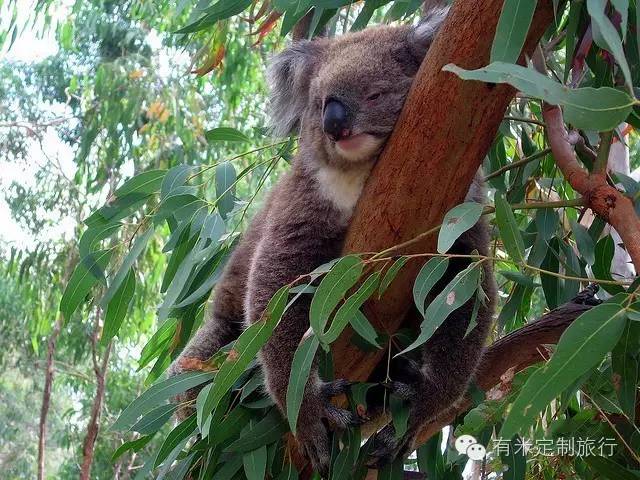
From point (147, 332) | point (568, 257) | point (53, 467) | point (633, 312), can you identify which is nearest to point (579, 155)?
point (568, 257)

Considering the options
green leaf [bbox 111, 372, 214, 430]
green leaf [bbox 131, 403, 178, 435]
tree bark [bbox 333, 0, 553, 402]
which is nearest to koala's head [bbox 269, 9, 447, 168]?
tree bark [bbox 333, 0, 553, 402]

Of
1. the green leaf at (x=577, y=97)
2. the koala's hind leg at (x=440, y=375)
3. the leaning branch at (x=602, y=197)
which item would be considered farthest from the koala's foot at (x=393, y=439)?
the green leaf at (x=577, y=97)

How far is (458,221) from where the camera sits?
1475 mm

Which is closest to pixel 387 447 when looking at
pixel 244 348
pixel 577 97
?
pixel 244 348

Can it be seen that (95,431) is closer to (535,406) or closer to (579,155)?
(579,155)

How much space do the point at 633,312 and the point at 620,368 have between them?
493 mm

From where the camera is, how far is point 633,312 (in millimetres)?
1174

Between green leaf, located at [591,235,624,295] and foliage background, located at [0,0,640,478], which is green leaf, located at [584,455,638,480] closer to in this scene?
foliage background, located at [0,0,640,478]

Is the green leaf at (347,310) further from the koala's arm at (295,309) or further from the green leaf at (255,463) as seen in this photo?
the green leaf at (255,463)

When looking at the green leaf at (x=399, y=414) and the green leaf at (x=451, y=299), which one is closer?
the green leaf at (x=451, y=299)

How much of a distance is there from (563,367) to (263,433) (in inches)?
39.2

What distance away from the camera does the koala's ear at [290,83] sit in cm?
238

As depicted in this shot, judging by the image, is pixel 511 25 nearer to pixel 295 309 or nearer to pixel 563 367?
pixel 563 367

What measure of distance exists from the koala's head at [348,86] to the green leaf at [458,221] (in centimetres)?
46
